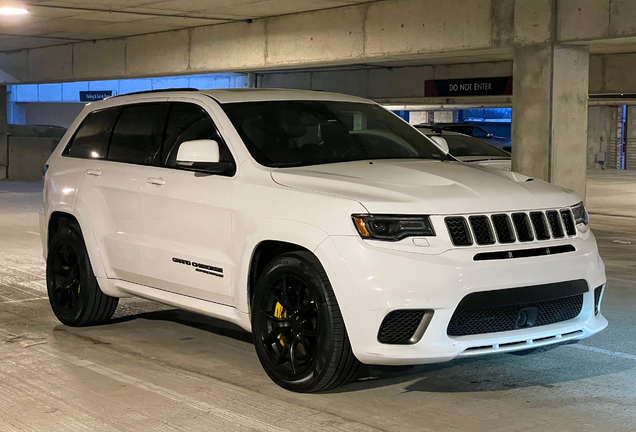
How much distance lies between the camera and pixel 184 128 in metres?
6.38

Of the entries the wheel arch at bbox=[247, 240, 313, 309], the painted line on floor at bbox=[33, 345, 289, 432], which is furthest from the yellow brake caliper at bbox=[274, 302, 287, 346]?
the painted line on floor at bbox=[33, 345, 289, 432]

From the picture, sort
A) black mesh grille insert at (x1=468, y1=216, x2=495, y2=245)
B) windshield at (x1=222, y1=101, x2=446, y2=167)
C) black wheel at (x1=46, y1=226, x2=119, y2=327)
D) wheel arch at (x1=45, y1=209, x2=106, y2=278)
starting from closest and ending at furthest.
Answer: black mesh grille insert at (x1=468, y1=216, x2=495, y2=245)
windshield at (x1=222, y1=101, x2=446, y2=167)
wheel arch at (x1=45, y1=209, x2=106, y2=278)
black wheel at (x1=46, y1=226, x2=119, y2=327)

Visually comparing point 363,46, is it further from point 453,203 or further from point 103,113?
point 453,203

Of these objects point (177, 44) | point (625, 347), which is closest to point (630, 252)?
point (625, 347)

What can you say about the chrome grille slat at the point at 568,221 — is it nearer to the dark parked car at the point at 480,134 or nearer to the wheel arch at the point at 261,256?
the wheel arch at the point at 261,256

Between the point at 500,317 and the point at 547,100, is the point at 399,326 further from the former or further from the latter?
the point at 547,100

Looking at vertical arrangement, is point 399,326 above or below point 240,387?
above

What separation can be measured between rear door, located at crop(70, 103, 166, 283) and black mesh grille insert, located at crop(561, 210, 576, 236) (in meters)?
2.86

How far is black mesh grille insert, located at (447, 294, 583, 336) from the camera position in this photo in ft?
15.8

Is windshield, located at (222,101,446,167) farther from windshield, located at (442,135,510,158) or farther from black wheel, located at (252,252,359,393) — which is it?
windshield, located at (442,135,510,158)

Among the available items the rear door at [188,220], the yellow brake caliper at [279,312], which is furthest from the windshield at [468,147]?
the yellow brake caliper at [279,312]

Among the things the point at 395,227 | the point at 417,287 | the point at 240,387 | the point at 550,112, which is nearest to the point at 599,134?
the point at 550,112

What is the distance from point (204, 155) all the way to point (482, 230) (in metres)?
1.85

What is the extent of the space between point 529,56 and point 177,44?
9.61m
